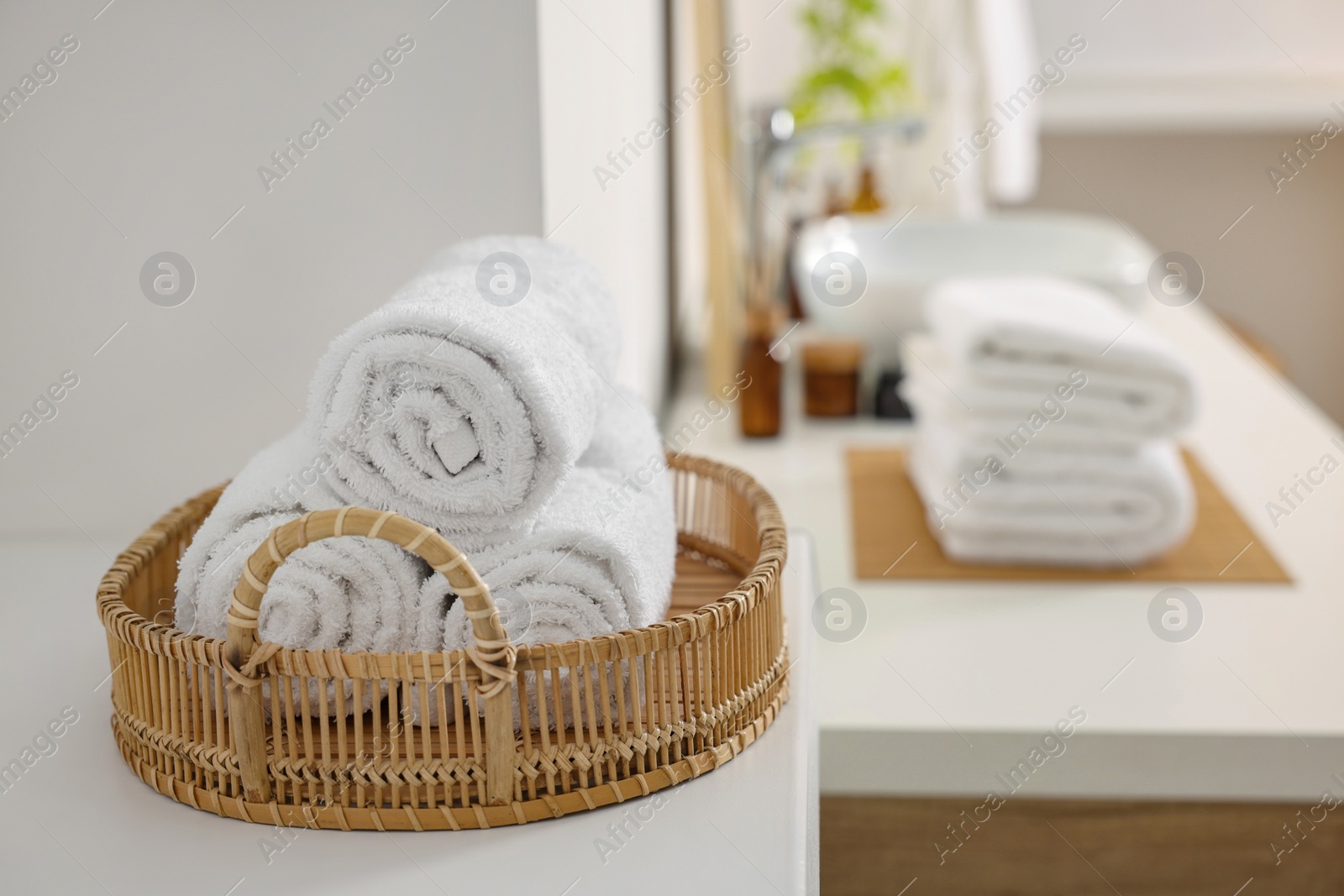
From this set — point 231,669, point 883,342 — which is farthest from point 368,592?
point 883,342

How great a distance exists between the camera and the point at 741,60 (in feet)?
7.67

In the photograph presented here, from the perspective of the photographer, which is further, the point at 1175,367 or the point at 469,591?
the point at 1175,367

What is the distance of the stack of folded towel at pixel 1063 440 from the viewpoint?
3.09 feet

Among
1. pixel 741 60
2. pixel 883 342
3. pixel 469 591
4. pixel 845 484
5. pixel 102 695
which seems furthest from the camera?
pixel 741 60

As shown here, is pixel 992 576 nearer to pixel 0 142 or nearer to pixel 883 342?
pixel 883 342

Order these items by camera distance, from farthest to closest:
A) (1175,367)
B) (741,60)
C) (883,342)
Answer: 1. (741,60)
2. (883,342)
3. (1175,367)

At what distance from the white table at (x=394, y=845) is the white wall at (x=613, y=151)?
14.6 inches

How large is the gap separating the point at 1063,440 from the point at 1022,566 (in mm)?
117

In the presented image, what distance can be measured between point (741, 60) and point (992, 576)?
5.39 feet

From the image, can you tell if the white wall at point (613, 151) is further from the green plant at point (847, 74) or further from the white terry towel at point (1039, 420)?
the green plant at point (847, 74)

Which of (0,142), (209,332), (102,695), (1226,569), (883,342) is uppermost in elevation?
(0,142)

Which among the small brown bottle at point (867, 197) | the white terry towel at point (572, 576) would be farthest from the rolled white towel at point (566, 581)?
the small brown bottle at point (867, 197)

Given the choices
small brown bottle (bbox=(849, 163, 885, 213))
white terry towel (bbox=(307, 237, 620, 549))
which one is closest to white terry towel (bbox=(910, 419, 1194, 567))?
white terry towel (bbox=(307, 237, 620, 549))

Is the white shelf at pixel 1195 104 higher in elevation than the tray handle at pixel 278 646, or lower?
lower
